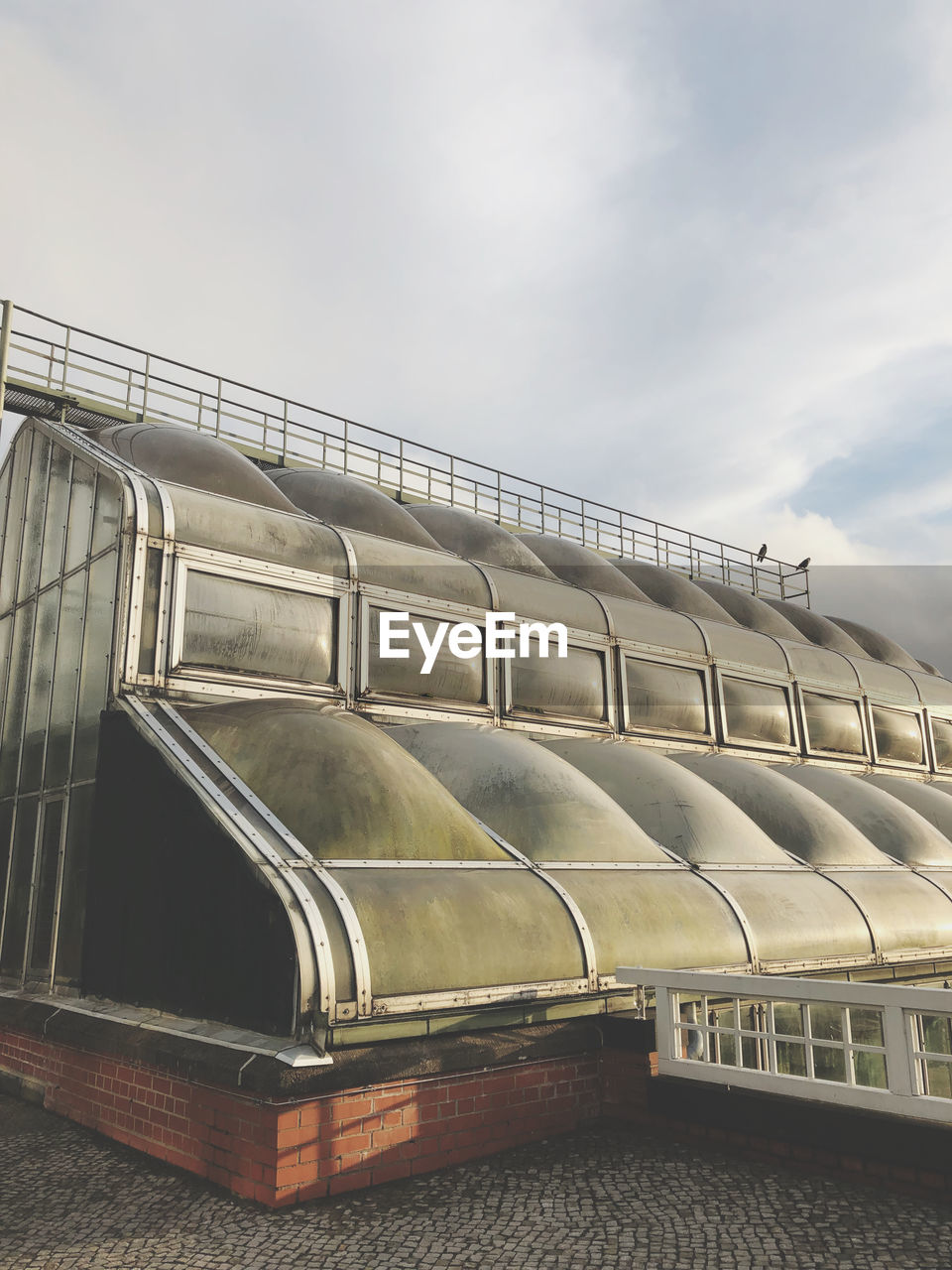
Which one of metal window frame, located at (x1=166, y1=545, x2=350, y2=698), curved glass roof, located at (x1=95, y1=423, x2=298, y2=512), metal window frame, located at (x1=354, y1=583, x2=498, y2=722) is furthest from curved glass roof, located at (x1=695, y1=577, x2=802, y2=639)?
metal window frame, located at (x1=166, y1=545, x2=350, y2=698)

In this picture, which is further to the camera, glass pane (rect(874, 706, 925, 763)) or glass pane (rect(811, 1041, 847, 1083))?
glass pane (rect(874, 706, 925, 763))

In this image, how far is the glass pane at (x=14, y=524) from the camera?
1351 cm

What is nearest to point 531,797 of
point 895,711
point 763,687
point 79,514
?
point 79,514

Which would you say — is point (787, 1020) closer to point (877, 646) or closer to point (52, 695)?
point (52, 695)

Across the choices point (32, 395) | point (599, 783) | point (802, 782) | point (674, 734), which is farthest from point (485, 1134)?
point (32, 395)

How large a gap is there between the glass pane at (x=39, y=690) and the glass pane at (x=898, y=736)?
653 inches

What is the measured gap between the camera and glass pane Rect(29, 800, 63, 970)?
33.4 feet

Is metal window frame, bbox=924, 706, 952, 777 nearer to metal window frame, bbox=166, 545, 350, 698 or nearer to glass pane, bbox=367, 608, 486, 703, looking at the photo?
glass pane, bbox=367, 608, 486, 703

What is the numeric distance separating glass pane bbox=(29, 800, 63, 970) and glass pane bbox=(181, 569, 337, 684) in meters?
2.52

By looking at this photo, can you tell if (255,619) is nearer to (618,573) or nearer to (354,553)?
(354,553)

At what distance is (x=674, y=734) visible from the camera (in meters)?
15.5

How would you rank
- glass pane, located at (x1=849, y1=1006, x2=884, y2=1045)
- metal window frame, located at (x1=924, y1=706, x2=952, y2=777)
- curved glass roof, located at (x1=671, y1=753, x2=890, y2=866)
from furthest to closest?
metal window frame, located at (x1=924, y1=706, x2=952, y2=777) → curved glass roof, located at (x1=671, y1=753, x2=890, y2=866) → glass pane, located at (x1=849, y1=1006, x2=884, y2=1045)

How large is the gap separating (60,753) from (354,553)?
4.11m

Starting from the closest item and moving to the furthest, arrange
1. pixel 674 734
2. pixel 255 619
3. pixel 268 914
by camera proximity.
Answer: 1. pixel 268 914
2. pixel 255 619
3. pixel 674 734
